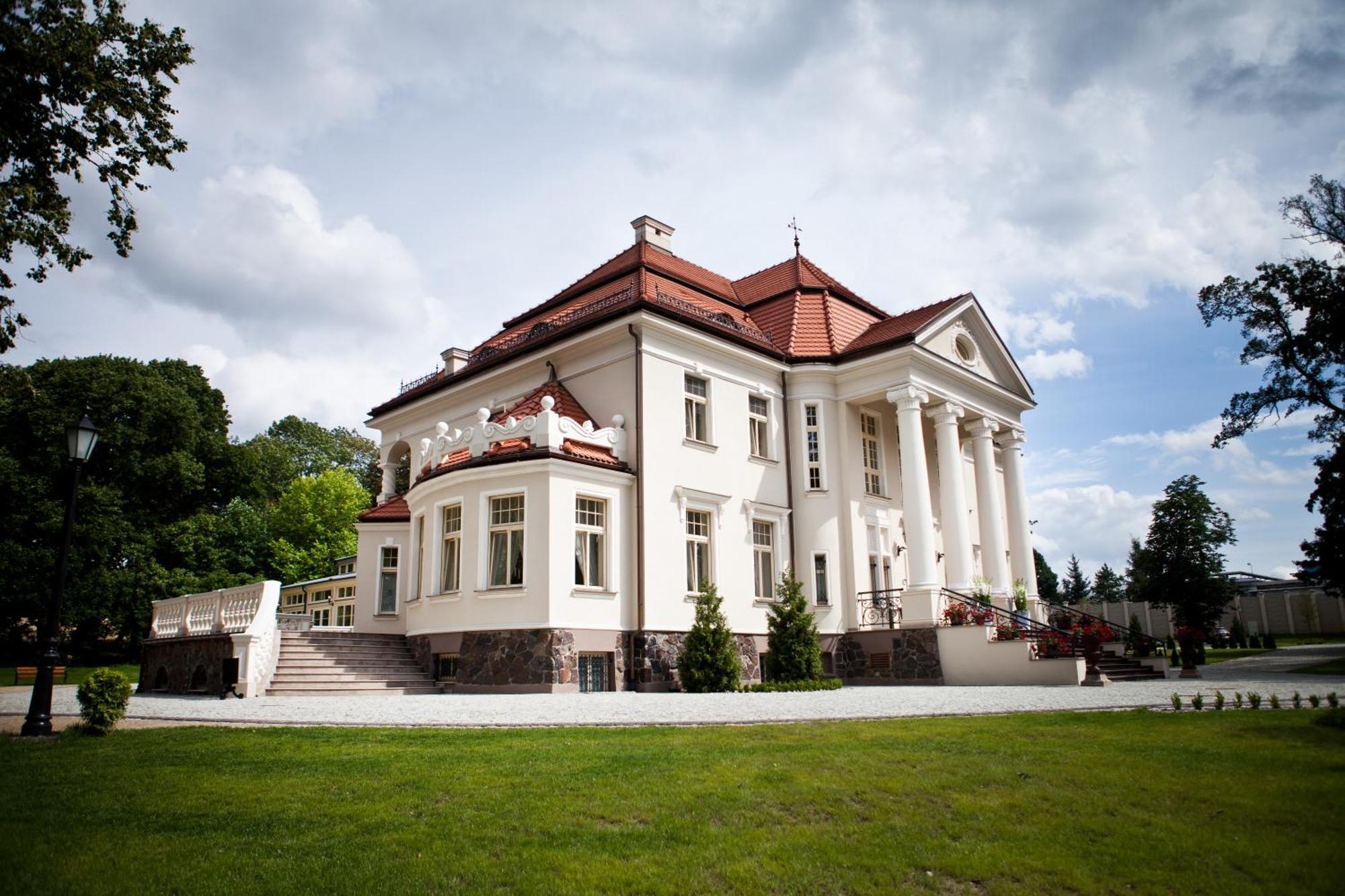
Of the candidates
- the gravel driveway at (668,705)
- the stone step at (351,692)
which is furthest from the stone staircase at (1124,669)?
the stone step at (351,692)

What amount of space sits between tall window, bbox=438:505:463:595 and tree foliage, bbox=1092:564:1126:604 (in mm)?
71834

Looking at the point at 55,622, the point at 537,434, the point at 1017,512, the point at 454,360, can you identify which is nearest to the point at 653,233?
the point at 454,360

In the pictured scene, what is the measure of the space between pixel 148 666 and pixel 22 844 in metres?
18.5

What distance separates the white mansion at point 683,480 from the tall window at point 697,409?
0.24 ft

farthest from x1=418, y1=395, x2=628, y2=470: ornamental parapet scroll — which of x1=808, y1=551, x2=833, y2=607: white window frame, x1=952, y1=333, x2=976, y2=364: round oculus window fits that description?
x1=952, y1=333, x2=976, y2=364: round oculus window

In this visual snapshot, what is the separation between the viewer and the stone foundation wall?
18469 millimetres

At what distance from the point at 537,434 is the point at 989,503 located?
14.5 m

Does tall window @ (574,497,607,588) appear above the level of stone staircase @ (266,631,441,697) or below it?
above

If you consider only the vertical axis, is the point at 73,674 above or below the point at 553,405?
below

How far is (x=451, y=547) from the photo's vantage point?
67.6ft

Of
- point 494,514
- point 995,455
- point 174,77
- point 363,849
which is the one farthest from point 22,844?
point 995,455

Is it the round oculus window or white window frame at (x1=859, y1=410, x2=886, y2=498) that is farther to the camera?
the round oculus window

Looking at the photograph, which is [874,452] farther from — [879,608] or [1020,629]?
[1020,629]

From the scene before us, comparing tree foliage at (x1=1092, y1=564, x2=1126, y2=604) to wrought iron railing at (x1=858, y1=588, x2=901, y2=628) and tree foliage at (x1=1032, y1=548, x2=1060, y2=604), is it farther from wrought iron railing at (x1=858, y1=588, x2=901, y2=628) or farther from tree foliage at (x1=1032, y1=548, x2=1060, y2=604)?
wrought iron railing at (x1=858, y1=588, x2=901, y2=628)
